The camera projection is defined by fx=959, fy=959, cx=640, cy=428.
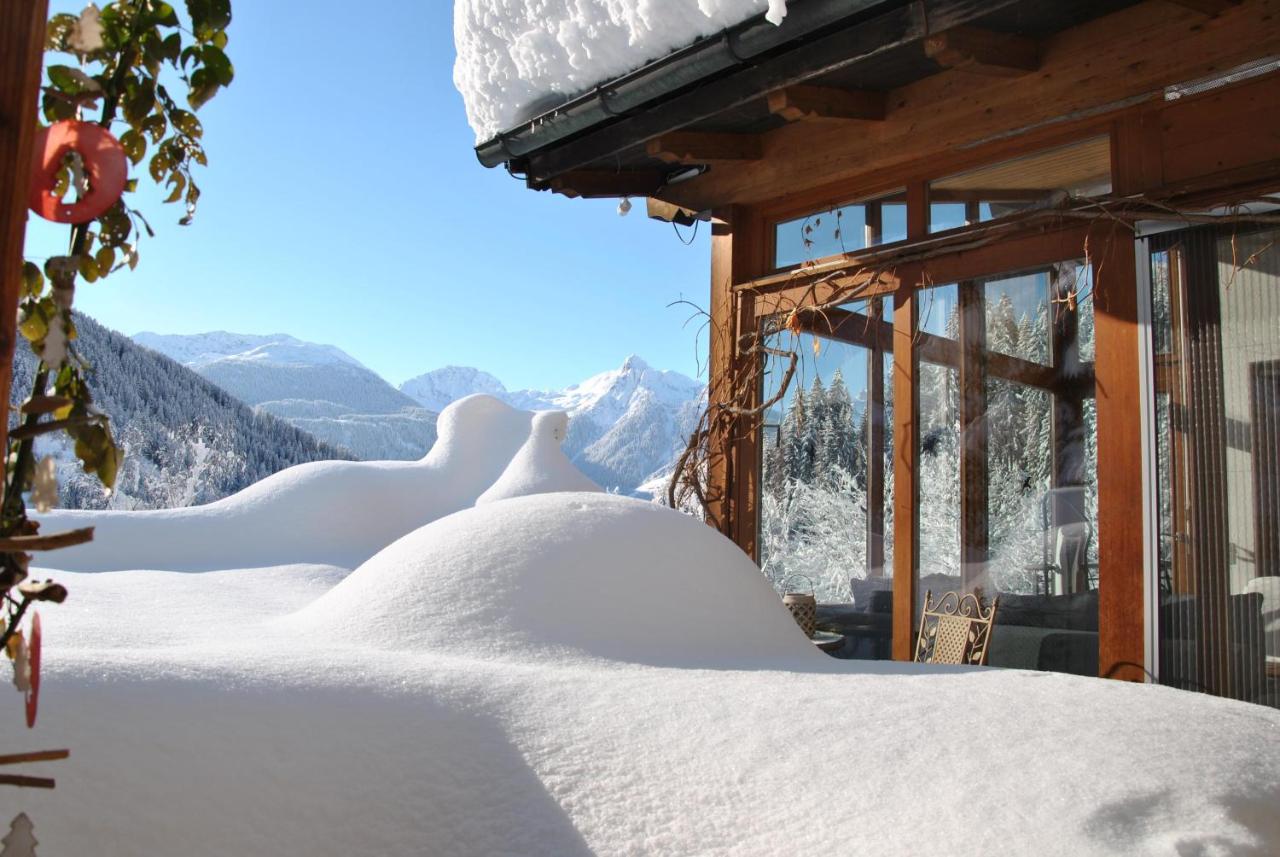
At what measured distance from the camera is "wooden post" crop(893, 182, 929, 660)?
4.55m

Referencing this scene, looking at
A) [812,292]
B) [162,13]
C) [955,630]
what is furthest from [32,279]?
[812,292]

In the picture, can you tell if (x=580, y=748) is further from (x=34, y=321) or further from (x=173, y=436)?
(x=173, y=436)

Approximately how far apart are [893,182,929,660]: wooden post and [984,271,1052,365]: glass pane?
414 millimetres

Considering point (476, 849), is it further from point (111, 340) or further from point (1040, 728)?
point (111, 340)

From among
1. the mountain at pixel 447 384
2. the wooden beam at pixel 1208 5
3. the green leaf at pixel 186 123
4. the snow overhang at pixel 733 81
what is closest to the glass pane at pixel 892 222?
the snow overhang at pixel 733 81

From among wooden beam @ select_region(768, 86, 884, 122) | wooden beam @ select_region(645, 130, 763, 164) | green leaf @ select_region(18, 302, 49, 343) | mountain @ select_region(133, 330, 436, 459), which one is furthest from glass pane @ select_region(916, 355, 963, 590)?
mountain @ select_region(133, 330, 436, 459)

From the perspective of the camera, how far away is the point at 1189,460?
3.60 metres

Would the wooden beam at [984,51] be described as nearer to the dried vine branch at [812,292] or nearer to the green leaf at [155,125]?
the dried vine branch at [812,292]

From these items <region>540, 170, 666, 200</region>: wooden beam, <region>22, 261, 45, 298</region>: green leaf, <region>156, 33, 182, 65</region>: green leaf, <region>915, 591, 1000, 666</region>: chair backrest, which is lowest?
<region>915, 591, 1000, 666</region>: chair backrest

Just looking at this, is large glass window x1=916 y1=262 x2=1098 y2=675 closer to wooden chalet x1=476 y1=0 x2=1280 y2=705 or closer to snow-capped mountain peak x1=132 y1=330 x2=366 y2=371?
wooden chalet x1=476 y1=0 x2=1280 y2=705

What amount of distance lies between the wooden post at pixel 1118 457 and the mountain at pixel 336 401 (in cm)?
4134

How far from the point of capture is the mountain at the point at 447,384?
3745 inches

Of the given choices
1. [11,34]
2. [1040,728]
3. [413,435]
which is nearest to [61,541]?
[11,34]

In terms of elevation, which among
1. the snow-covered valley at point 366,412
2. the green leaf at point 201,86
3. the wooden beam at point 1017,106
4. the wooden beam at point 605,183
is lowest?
the green leaf at point 201,86
